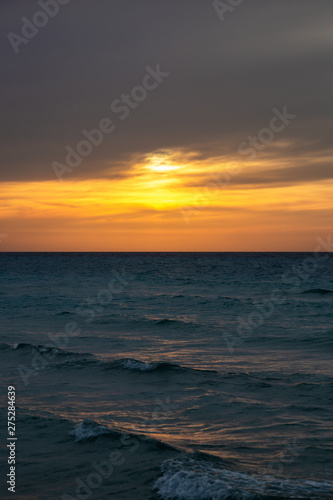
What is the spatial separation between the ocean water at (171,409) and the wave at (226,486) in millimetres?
20

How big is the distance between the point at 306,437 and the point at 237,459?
1835 mm

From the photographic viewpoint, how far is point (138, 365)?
1567 centimetres

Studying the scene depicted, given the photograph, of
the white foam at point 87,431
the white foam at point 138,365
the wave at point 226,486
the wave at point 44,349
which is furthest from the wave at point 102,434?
the wave at point 44,349

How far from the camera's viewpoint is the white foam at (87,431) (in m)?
9.91

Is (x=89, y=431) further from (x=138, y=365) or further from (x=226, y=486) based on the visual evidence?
(x=138, y=365)

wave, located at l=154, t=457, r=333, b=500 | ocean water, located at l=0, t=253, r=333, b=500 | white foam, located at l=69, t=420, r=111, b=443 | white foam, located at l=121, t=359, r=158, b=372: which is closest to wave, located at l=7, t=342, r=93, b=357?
ocean water, located at l=0, t=253, r=333, b=500

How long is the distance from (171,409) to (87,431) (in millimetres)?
2484

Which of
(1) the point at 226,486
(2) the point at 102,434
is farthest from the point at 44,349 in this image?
(1) the point at 226,486

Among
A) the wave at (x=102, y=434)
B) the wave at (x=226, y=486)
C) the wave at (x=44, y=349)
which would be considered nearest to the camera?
the wave at (x=226, y=486)

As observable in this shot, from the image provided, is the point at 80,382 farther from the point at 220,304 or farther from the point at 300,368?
the point at 220,304

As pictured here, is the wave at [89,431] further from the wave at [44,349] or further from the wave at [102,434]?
the wave at [44,349]

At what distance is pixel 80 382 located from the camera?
46.9 ft

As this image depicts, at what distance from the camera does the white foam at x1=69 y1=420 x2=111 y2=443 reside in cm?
991

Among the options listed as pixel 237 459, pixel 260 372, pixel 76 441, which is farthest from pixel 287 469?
pixel 260 372
